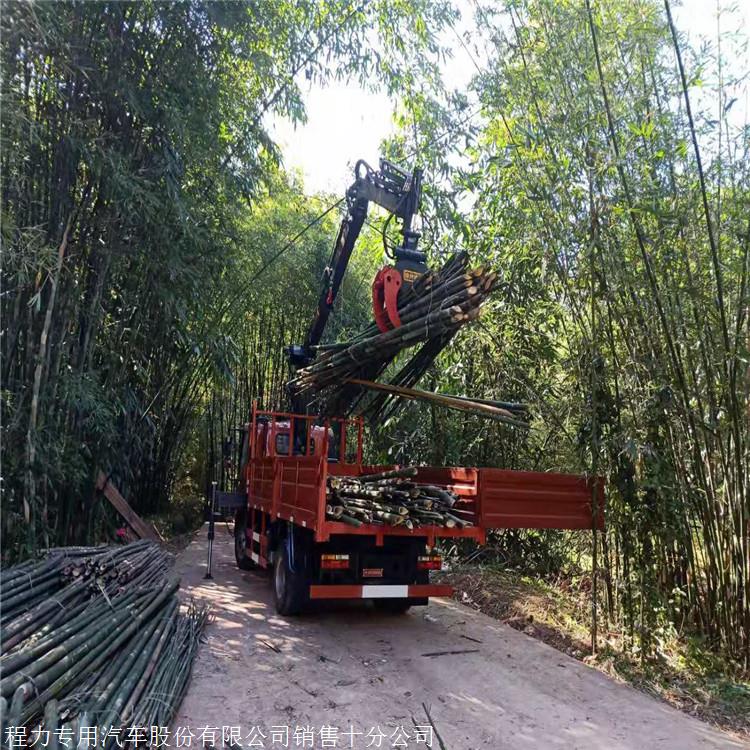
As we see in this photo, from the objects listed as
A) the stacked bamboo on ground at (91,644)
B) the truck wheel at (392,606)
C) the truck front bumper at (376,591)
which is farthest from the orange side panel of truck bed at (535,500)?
the stacked bamboo on ground at (91,644)

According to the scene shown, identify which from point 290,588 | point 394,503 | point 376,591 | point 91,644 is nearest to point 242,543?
point 290,588

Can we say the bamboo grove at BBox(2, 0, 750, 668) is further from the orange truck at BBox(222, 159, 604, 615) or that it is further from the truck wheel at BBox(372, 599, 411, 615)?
the truck wheel at BBox(372, 599, 411, 615)

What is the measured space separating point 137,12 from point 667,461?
5.15 m

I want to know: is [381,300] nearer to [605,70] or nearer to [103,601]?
[605,70]

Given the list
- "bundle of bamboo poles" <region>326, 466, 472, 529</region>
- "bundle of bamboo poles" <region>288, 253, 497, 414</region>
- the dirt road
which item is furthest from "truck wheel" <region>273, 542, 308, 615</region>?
"bundle of bamboo poles" <region>288, 253, 497, 414</region>

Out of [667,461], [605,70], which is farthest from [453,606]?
[605,70]

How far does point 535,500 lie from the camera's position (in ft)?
A: 15.1

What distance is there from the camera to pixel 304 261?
388 inches

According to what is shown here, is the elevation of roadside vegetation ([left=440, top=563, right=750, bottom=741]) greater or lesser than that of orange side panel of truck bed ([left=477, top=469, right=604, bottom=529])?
lesser

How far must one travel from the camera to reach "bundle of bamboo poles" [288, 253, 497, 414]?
4262mm

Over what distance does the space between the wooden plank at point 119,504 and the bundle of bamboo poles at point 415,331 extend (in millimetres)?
2691

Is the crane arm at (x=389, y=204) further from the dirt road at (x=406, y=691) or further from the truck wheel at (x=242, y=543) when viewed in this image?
the truck wheel at (x=242, y=543)

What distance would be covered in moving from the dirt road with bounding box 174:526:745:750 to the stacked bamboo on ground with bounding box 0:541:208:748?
10.6 inches

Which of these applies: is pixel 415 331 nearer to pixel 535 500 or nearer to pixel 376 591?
pixel 535 500
